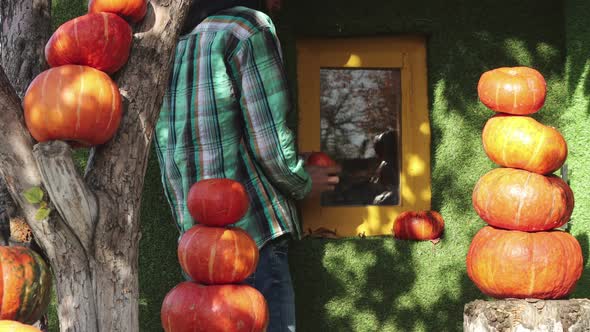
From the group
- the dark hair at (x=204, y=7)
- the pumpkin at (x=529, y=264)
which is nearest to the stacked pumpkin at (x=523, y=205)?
the pumpkin at (x=529, y=264)

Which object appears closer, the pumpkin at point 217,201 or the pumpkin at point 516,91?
the pumpkin at point 217,201

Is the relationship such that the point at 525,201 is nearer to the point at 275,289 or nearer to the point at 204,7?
the point at 275,289

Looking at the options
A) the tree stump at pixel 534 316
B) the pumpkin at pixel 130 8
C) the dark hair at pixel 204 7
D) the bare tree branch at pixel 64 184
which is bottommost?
the tree stump at pixel 534 316

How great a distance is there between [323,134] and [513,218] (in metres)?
1.72

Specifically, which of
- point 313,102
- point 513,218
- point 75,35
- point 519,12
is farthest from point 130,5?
point 519,12

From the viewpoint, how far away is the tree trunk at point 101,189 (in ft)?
8.18

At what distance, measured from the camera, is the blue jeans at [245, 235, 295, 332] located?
153 inches

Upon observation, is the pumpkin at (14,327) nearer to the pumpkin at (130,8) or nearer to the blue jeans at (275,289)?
the pumpkin at (130,8)

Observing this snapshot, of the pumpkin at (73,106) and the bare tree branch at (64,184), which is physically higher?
the pumpkin at (73,106)

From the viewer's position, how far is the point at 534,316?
3602 millimetres

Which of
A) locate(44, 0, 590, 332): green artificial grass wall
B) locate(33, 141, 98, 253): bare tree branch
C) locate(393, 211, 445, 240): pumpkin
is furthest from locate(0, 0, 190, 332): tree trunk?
locate(393, 211, 445, 240): pumpkin

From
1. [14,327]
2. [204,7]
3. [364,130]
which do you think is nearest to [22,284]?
[14,327]

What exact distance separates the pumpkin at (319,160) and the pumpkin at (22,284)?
7.77 ft

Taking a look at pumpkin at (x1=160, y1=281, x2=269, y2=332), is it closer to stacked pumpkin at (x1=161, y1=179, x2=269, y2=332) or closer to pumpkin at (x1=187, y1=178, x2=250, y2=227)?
stacked pumpkin at (x1=161, y1=179, x2=269, y2=332)
